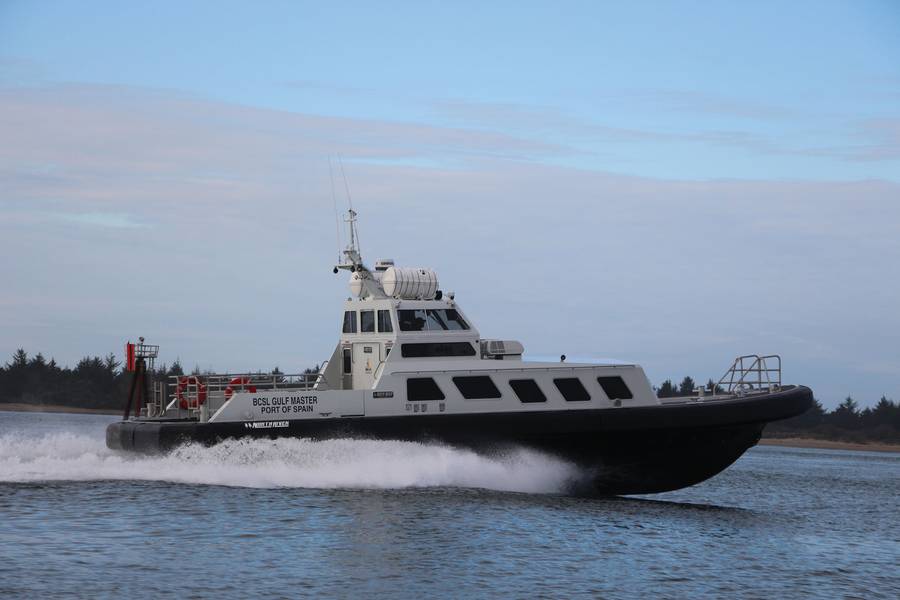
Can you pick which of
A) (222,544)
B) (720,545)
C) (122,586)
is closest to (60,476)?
(222,544)

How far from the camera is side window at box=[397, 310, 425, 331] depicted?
67.8ft

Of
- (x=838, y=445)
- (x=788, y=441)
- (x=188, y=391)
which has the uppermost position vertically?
(x=188, y=391)

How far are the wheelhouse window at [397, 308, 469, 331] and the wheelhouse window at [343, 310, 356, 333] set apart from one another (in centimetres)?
127

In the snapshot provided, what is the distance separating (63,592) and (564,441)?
10252mm

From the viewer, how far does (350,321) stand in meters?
21.6

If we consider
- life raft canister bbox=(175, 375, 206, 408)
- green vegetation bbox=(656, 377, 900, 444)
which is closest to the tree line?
green vegetation bbox=(656, 377, 900, 444)

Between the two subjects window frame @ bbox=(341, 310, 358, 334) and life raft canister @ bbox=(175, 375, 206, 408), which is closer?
life raft canister @ bbox=(175, 375, 206, 408)

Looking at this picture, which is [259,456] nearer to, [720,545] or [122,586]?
[122,586]

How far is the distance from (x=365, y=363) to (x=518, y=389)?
318 centimetres

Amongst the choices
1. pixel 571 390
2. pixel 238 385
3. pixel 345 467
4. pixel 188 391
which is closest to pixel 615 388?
pixel 571 390

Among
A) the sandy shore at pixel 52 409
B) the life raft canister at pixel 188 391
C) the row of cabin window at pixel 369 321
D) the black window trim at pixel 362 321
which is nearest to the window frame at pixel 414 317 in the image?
the row of cabin window at pixel 369 321

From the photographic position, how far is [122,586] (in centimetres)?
1235

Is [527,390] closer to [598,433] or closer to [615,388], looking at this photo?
[598,433]

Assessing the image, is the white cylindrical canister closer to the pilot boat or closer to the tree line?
the pilot boat
